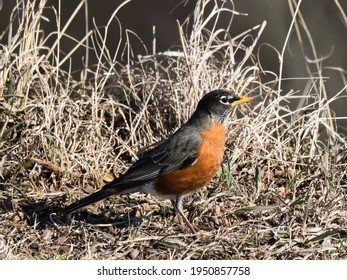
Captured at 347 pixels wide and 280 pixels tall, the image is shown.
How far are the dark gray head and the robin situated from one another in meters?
0.09

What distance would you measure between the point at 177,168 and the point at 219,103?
2.18 ft

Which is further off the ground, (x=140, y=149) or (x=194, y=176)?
Result: (x=194, y=176)

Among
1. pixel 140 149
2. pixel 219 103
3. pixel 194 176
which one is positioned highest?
pixel 219 103

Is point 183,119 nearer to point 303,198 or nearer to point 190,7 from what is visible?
point 303,198

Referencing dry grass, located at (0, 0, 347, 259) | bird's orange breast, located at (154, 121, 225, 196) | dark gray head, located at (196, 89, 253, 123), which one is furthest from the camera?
dark gray head, located at (196, 89, 253, 123)

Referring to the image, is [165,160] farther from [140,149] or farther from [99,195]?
[140,149]

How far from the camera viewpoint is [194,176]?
595 cm

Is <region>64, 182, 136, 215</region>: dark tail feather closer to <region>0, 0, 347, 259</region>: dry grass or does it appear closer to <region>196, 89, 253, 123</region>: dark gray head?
<region>0, 0, 347, 259</region>: dry grass

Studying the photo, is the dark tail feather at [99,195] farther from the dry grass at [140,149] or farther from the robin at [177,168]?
the dry grass at [140,149]

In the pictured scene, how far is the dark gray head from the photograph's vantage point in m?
6.35

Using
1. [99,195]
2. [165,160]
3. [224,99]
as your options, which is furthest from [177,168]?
[224,99]

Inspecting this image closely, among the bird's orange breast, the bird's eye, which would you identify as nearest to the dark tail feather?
the bird's orange breast

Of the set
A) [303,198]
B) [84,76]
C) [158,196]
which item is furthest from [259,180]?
[84,76]

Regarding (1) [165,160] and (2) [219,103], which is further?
(2) [219,103]
